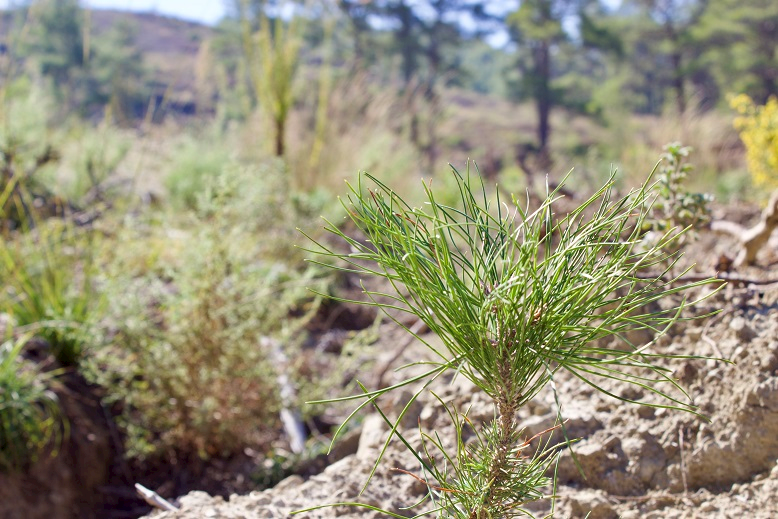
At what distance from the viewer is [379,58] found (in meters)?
30.5

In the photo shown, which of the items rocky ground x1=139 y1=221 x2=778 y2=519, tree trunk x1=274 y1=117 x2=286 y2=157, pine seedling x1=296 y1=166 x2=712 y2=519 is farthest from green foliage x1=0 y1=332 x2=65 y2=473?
tree trunk x1=274 y1=117 x2=286 y2=157

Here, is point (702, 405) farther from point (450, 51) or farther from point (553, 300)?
point (450, 51)

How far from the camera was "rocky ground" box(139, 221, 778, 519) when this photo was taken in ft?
4.23

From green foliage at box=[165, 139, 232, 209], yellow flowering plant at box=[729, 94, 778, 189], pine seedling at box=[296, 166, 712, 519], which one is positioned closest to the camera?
pine seedling at box=[296, 166, 712, 519]

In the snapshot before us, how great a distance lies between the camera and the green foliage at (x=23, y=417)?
2.17 metres

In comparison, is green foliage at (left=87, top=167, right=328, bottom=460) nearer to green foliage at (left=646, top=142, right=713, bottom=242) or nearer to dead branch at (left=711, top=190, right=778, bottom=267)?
green foliage at (left=646, top=142, right=713, bottom=242)

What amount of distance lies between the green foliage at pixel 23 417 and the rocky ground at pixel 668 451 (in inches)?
40.0

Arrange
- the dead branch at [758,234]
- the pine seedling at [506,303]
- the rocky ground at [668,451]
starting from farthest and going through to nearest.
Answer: the dead branch at [758,234] → the rocky ground at [668,451] → the pine seedling at [506,303]

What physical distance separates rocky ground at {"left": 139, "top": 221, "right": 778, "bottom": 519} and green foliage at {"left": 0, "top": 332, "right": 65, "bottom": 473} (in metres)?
1.02

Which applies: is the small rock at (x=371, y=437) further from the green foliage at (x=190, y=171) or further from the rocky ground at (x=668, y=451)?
the green foliage at (x=190, y=171)

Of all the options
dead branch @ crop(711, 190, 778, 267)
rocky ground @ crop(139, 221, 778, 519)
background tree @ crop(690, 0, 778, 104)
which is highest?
background tree @ crop(690, 0, 778, 104)

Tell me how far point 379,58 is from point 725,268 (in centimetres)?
3018

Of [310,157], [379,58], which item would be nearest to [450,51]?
[379,58]

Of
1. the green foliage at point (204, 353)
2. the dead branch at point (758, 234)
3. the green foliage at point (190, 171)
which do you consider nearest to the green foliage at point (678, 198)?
the dead branch at point (758, 234)
